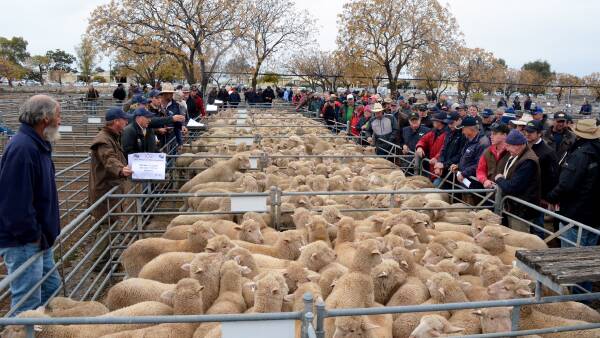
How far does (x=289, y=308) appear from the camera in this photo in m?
3.92

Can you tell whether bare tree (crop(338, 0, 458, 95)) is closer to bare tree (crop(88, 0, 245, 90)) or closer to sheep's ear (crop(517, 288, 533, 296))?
bare tree (crop(88, 0, 245, 90))

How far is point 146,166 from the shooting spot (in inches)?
245

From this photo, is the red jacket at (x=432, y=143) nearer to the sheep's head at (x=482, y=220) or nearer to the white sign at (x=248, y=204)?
the sheep's head at (x=482, y=220)

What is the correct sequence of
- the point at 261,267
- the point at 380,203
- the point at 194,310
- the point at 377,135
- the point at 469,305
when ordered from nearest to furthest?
1. the point at 469,305
2. the point at 194,310
3. the point at 261,267
4. the point at 380,203
5. the point at 377,135

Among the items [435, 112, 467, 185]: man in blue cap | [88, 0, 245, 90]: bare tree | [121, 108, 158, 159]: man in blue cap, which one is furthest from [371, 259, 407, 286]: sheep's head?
[88, 0, 245, 90]: bare tree

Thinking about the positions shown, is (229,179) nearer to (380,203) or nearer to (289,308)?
(380,203)

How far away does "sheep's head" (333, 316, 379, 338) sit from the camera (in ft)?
10.9

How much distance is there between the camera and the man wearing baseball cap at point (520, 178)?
20.0 feet

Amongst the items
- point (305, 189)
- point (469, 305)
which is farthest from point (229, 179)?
point (469, 305)

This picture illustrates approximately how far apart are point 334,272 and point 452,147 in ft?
15.6

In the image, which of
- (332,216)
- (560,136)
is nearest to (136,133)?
(332,216)

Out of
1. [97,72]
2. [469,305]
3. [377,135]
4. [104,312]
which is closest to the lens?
[469,305]

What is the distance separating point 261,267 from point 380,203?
306cm

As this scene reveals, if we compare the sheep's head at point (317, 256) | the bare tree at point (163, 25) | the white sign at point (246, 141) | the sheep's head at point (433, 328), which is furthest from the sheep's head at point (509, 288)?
the bare tree at point (163, 25)
